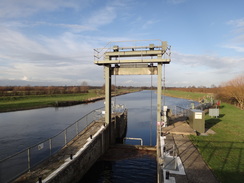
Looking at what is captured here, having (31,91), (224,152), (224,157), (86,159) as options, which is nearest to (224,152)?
(224,152)

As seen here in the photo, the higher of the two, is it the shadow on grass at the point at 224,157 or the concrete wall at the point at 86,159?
the shadow on grass at the point at 224,157

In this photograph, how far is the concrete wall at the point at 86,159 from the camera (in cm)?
920

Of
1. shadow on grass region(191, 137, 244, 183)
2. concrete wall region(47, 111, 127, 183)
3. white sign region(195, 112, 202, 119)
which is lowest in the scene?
concrete wall region(47, 111, 127, 183)

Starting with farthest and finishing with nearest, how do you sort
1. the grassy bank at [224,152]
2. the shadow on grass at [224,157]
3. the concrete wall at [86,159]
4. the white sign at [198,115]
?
the white sign at [198,115]
the concrete wall at [86,159]
the grassy bank at [224,152]
the shadow on grass at [224,157]

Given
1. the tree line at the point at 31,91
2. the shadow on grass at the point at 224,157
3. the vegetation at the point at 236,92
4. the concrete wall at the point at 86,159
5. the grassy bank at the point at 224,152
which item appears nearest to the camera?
the shadow on grass at the point at 224,157

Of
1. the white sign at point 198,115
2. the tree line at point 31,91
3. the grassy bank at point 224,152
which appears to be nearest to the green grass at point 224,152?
the grassy bank at point 224,152

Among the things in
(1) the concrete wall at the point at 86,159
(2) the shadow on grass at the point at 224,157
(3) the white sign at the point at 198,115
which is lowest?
(1) the concrete wall at the point at 86,159

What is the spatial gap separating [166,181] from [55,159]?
641 cm

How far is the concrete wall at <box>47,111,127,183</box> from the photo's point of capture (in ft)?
30.2

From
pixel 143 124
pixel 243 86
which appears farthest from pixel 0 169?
pixel 243 86

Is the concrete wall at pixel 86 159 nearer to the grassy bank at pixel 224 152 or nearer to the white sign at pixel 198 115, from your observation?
the grassy bank at pixel 224 152

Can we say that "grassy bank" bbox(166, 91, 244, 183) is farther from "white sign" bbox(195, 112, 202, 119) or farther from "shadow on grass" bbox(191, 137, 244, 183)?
"white sign" bbox(195, 112, 202, 119)

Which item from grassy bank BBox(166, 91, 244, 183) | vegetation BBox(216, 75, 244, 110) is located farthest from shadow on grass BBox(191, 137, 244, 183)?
vegetation BBox(216, 75, 244, 110)

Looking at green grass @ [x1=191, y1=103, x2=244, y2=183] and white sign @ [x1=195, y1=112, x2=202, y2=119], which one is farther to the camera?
white sign @ [x1=195, y1=112, x2=202, y2=119]
